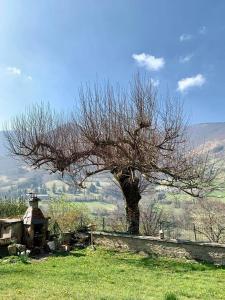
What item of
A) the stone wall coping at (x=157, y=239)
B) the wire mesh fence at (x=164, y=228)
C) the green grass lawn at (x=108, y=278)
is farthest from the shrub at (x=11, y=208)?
the green grass lawn at (x=108, y=278)

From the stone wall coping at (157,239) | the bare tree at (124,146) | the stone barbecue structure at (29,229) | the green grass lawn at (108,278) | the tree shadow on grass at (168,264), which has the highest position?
the bare tree at (124,146)

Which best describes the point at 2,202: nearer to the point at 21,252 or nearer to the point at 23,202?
the point at 23,202

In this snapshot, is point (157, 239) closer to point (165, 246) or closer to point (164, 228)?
point (165, 246)

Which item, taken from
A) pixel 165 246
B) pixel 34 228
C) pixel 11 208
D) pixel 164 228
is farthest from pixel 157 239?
pixel 11 208

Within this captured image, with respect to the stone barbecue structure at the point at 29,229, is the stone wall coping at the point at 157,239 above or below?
below

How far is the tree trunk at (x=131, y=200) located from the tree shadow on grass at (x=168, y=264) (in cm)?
330

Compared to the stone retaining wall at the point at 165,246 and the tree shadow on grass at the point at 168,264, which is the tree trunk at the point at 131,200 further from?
the tree shadow on grass at the point at 168,264

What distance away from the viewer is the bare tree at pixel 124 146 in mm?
18016

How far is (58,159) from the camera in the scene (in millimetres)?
20281

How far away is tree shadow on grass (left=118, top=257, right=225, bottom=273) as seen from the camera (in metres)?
15.2

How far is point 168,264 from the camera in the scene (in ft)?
52.4

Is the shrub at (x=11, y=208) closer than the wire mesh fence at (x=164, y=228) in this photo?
No

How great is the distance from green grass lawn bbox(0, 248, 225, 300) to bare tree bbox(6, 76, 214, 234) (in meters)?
4.08

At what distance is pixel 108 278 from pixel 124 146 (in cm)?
746
